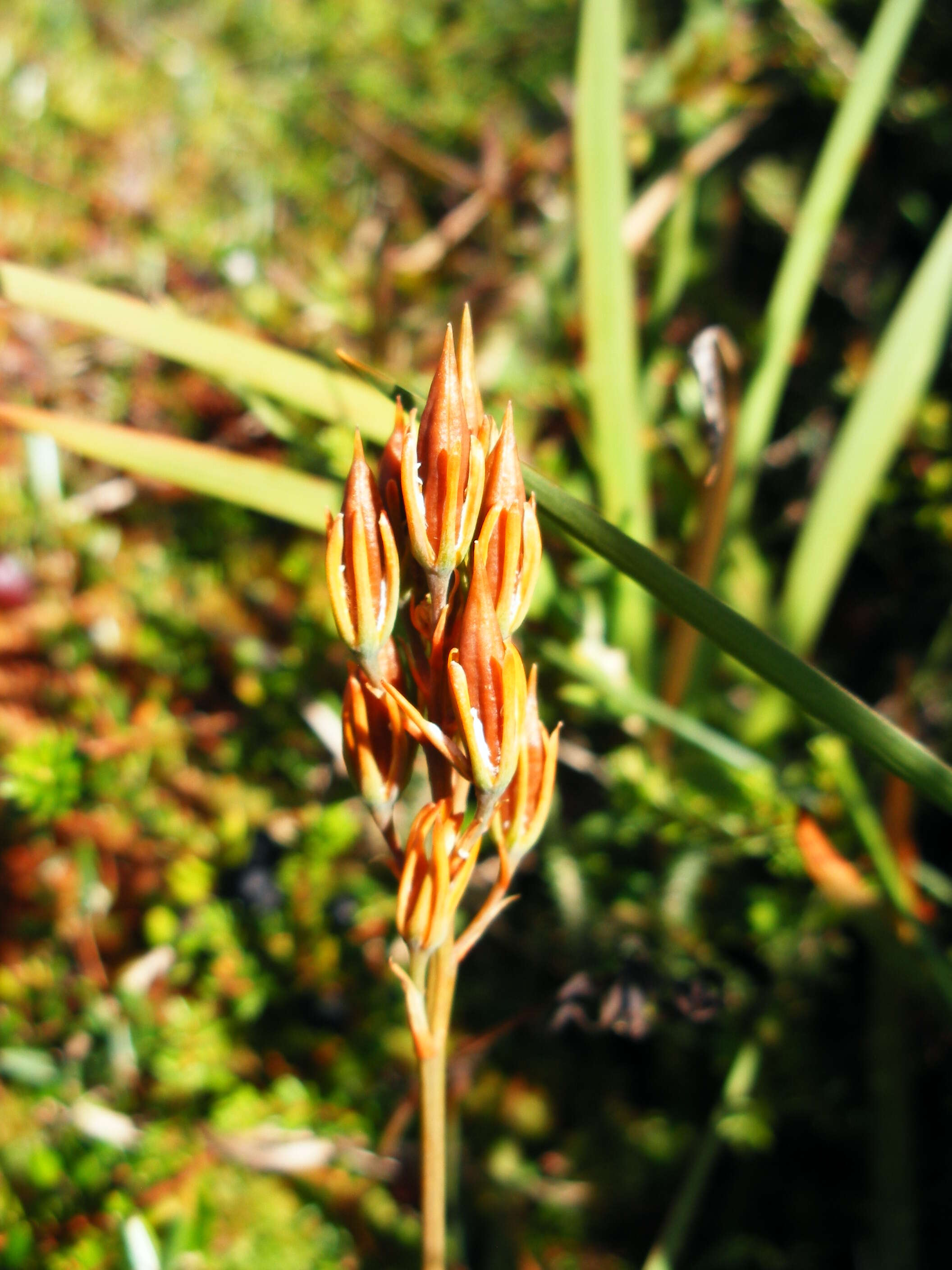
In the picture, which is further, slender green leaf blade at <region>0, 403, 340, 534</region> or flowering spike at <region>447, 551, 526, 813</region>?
slender green leaf blade at <region>0, 403, 340, 534</region>

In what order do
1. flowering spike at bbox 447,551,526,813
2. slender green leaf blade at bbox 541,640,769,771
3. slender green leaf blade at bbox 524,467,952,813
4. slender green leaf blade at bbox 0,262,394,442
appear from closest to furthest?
flowering spike at bbox 447,551,526,813 < slender green leaf blade at bbox 524,467,952,813 < slender green leaf blade at bbox 0,262,394,442 < slender green leaf blade at bbox 541,640,769,771

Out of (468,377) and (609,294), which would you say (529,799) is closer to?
(468,377)

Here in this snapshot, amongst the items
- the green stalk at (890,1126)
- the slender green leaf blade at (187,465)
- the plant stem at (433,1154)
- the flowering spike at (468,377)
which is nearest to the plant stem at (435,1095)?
the plant stem at (433,1154)

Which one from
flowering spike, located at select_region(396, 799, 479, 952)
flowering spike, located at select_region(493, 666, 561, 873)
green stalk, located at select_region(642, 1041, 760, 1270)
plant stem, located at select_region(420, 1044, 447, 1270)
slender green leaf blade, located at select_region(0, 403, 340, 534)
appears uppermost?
slender green leaf blade, located at select_region(0, 403, 340, 534)

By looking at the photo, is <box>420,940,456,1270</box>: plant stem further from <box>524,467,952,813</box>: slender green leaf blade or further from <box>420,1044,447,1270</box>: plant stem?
<box>524,467,952,813</box>: slender green leaf blade

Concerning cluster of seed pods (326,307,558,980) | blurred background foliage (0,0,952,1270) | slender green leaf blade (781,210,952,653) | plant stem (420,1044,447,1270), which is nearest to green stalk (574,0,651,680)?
blurred background foliage (0,0,952,1270)

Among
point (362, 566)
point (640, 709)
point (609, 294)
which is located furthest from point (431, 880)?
point (609, 294)

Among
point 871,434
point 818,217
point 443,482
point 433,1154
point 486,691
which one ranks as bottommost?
point 433,1154

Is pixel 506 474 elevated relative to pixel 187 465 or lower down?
elevated

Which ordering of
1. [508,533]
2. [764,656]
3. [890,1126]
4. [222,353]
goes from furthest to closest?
[890,1126] → [222,353] → [764,656] → [508,533]
